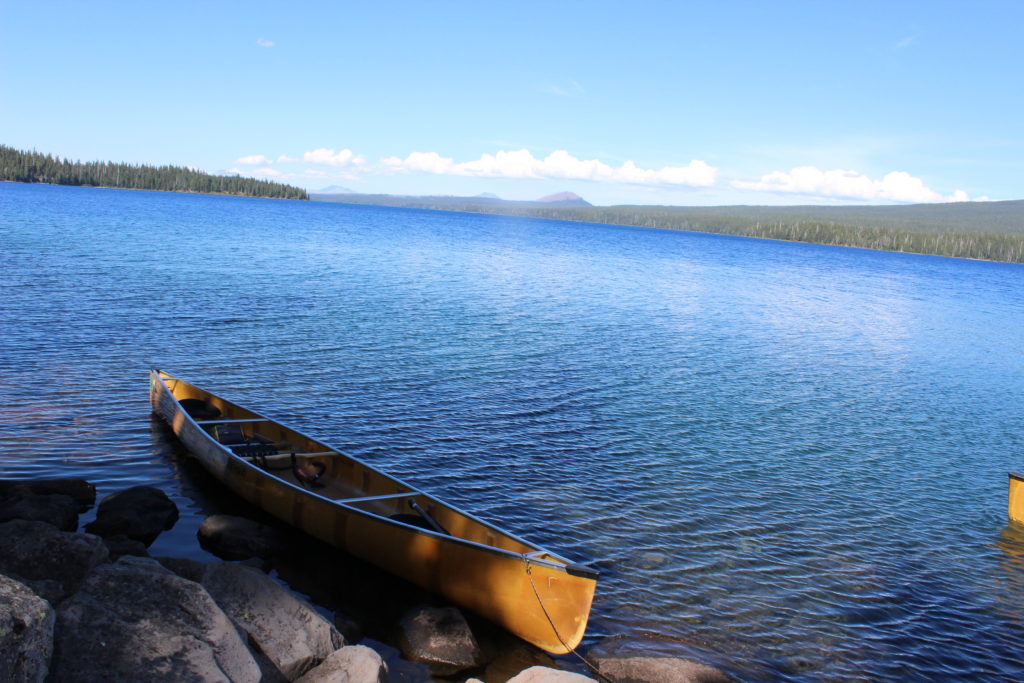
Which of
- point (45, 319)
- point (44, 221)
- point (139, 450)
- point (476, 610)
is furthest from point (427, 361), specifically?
point (44, 221)

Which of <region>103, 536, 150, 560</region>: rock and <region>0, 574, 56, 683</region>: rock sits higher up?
<region>0, 574, 56, 683</region>: rock

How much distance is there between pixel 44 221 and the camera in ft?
205

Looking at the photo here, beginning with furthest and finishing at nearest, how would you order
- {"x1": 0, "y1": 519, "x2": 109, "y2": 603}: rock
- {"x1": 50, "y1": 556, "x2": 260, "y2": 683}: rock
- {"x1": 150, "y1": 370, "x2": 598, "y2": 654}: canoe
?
{"x1": 150, "y1": 370, "x2": 598, "y2": 654}: canoe, {"x1": 0, "y1": 519, "x2": 109, "y2": 603}: rock, {"x1": 50, "y1": 556, "x2": 260, "y2": 683}: rock

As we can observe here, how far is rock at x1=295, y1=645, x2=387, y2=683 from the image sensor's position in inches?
273

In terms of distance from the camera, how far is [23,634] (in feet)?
17.5

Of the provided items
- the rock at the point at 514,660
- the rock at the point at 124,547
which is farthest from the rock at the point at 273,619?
the rock at the point at 514,660

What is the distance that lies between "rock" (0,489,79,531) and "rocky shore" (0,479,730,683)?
21mm

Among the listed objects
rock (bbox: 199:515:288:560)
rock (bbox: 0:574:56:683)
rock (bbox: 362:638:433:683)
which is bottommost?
rock (bbox: 362:638:433:683)

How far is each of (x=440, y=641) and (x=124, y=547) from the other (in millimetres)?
4173

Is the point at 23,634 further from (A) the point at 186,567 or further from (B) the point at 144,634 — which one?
(A) the point at 186,567

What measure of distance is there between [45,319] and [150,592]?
2061cm

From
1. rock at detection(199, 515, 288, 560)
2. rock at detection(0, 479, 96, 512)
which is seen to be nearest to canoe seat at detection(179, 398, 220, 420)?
rock at detection(0, 479, 96, 512)

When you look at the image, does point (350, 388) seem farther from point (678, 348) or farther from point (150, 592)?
point (678, 348)

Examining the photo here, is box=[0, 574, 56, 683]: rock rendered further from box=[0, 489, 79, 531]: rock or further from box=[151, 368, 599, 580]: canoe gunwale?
box=[0, 489, 79, 531]: rock
